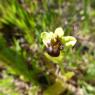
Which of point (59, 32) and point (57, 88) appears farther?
point (57, 88)

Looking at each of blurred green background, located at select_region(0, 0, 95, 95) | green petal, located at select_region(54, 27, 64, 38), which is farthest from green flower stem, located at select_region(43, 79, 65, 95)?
green petal, located at select_region(54, 27, 64, 38)

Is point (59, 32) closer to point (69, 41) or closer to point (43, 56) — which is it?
point (69, 41)

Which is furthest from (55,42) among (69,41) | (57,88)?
(57,88)

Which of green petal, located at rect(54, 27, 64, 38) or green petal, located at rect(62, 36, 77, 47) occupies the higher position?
green petal, located at rect(54, 27, 64, 38)

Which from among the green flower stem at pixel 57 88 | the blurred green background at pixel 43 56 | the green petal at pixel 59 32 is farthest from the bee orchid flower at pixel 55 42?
the green flower stem at pixel 57 88

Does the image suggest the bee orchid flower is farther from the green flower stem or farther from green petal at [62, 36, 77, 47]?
the green flower stem

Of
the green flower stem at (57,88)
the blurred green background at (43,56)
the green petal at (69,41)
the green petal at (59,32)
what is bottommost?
the green petal at (69,41)

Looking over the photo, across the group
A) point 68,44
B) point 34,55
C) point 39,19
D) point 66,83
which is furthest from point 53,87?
point 68,44

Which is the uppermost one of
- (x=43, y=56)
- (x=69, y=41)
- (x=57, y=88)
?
(x=43, y=56)

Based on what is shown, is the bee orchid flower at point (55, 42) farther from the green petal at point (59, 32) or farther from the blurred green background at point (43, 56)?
the blurred green background at point (43, 56)
